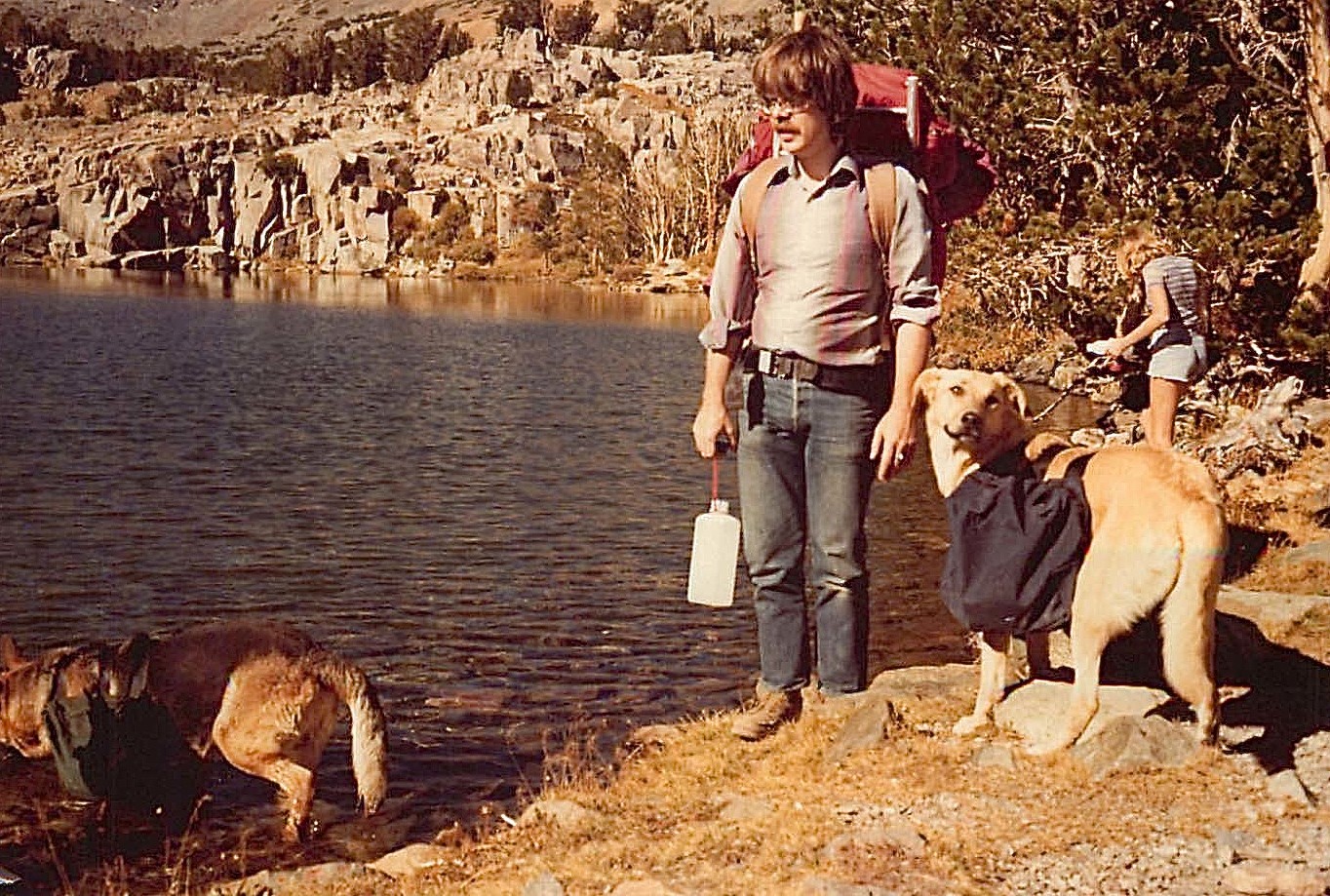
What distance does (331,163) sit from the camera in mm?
111188

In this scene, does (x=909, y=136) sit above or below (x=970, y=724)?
above

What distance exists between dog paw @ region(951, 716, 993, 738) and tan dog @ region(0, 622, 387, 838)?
271 cm

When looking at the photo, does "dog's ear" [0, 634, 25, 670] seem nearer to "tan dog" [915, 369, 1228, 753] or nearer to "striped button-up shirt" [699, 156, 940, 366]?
"striped button-up shirt" [699, 156, 940, 366]

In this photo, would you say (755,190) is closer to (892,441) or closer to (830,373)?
(830,373)

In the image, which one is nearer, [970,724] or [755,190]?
[755,190]

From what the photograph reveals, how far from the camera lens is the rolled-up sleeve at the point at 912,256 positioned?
5383 millimetres

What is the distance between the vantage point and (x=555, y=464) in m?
19.2

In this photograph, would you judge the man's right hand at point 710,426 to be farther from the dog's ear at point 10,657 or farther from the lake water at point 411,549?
the dog's ear at point 10,657

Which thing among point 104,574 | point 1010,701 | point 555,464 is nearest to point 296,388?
point 555,464

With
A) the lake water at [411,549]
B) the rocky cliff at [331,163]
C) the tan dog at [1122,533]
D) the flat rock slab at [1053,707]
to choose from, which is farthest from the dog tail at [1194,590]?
the rocky cliff at [331,163]

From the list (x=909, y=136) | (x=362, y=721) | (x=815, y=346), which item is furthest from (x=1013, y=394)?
(x=362, y=721)

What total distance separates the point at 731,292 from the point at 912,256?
83 centimetres

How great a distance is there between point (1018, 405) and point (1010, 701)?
1367 mm

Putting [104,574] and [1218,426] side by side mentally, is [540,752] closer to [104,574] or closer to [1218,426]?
[104,574]
